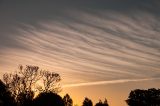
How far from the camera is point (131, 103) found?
468ft

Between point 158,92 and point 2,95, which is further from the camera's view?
point 158,92

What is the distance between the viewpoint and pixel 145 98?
142000 millimetres

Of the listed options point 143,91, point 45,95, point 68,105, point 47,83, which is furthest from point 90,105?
point 45,95

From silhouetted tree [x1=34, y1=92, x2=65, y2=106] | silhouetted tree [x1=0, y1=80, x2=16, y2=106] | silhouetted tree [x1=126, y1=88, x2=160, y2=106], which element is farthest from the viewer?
silhouetted tree [x1=126, y1=88, x2=160, y2=106]

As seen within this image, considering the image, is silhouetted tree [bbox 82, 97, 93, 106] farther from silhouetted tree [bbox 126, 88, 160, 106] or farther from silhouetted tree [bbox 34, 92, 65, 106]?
silhouetted tree [bbox 34, 92, 65, 106]

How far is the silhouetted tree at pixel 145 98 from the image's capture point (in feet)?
462

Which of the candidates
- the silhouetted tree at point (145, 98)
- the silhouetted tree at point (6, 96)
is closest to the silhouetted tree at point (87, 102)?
the silhouetted tree at point (145, 98)

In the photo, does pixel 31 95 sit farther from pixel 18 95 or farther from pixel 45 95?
pixel 45 95

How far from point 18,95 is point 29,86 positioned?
12.3ft

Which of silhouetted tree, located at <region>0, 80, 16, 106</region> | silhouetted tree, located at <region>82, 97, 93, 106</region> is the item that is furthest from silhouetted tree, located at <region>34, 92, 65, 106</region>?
silhouetted tree, located at <region>82, 97, 93, 106</region>

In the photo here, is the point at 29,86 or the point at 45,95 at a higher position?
the point at 29,86

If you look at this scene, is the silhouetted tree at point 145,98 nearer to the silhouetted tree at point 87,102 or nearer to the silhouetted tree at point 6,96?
the silhouetted tree at point 87,102

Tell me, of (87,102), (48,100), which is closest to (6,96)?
(48,100)

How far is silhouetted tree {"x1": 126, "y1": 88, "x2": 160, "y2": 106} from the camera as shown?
462 ft
